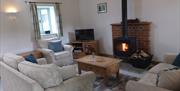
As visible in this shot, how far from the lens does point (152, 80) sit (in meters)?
2.55

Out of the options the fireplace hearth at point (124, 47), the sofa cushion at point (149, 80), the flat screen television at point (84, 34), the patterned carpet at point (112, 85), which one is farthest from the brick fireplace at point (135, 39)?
the sofa cushion at point (149, 80)

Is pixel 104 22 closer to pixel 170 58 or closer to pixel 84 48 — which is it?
pixel 84 48

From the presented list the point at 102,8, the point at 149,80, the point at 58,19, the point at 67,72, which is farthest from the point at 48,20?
the point at 149,80

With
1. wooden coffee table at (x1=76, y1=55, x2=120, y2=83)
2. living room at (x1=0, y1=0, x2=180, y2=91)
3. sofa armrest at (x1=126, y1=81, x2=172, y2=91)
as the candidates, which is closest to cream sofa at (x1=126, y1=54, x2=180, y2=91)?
sofa armrest at (x1=126, y1=81, x2=172, y2=91)

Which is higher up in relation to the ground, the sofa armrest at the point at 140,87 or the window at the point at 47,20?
the window at the point at 47,20

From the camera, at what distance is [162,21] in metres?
4.49

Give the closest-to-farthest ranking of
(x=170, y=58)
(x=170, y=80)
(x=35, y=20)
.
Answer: (x=170, y=80)
(x=170, y=58)
(x=35, y=20)

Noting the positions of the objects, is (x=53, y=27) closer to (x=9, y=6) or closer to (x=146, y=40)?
(x=9, y=6)

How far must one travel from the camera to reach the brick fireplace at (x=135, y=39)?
Answer: 4789 millimetres

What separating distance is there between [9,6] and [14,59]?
2696 mm

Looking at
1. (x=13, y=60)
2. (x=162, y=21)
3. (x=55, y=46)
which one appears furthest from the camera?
(x=55, y=46)

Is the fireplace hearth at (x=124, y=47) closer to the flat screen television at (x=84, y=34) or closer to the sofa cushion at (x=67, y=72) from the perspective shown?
the flat screen television at (x=84, y=34)

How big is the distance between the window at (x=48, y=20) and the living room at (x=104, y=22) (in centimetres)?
25

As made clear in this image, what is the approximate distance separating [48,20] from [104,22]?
199cm
